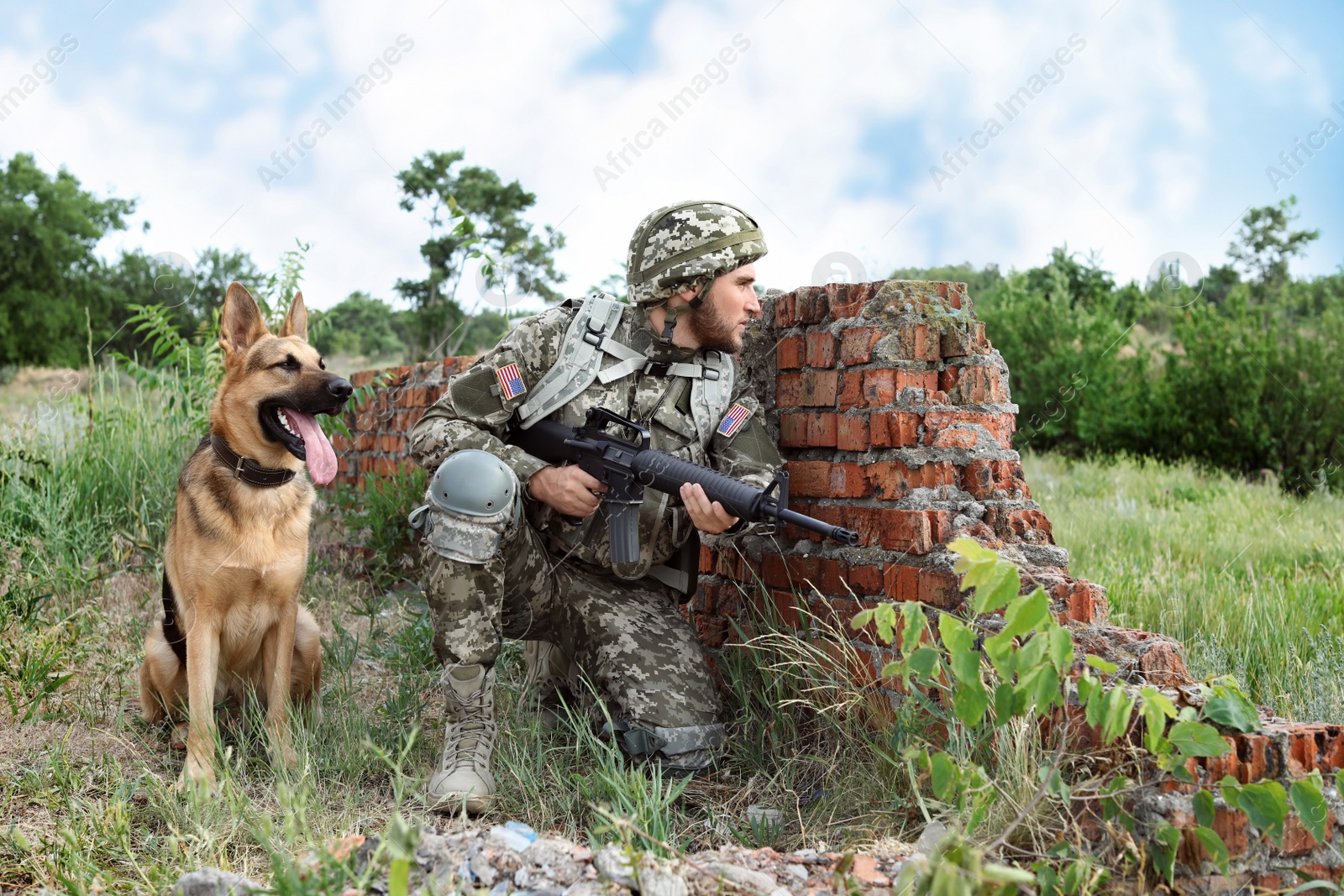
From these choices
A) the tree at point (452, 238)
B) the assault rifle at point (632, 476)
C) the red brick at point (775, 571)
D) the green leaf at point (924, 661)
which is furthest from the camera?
the tree at point (452, 238)

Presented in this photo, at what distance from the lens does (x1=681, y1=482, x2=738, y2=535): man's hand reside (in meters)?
2.68

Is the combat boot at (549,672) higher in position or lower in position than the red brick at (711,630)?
lower

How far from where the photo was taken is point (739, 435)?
3041 mm

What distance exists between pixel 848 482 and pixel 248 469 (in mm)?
1882

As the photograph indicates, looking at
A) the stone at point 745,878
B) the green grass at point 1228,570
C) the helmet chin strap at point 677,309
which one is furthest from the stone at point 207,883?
the green grass at point 1228,570

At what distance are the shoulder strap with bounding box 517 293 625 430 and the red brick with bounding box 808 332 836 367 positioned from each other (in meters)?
0.67

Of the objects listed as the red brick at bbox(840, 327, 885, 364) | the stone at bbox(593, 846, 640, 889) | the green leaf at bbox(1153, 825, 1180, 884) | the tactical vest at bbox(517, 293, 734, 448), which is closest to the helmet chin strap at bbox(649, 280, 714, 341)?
the tactical vest at bbox(517, 293, 734, 448)

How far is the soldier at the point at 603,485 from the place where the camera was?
2773 millimetres

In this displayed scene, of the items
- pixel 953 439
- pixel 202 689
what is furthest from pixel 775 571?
pixel 202 689

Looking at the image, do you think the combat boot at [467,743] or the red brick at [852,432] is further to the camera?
the red brick at [852,432]

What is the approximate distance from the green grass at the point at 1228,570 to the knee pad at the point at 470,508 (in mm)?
2365

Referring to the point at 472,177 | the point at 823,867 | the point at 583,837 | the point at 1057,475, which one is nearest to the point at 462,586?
the point at 583,837

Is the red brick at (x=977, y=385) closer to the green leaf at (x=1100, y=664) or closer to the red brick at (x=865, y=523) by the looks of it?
the red brick at (x=865, y=523)

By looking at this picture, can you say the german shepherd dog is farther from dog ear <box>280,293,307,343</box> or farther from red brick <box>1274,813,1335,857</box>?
red brick <box>1274,813,1335,857</box>
